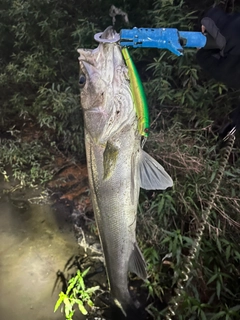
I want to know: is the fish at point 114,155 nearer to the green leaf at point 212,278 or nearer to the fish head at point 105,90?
the fish head at point 105,90

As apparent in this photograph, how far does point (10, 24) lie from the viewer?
5.73 metres

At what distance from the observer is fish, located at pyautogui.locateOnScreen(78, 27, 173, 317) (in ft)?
4.85

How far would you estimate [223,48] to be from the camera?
142 cm

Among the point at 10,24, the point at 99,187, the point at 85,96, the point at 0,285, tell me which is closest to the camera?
the point at 85,96

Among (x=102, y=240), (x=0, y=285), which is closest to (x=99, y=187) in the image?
(x=102, y=240)

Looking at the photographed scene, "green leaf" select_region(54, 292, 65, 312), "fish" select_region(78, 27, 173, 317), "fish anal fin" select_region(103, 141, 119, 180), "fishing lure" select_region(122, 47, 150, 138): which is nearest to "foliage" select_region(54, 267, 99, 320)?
"green leaf" select_region(54, 292, 65, 312)

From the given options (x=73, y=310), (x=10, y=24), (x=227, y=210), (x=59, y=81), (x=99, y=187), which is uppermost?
(x=10, y=24)

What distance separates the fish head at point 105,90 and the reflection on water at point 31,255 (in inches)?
81.6

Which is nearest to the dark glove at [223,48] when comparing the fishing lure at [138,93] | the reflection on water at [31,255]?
the fishing lure at [138,93]

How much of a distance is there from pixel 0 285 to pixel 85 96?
96.2 inches

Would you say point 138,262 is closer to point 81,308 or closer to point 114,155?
point 114,155

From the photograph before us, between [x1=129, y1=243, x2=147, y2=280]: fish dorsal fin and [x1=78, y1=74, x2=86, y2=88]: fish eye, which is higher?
[x1=78, y1=74, x2=86, y2=88]: fish eye

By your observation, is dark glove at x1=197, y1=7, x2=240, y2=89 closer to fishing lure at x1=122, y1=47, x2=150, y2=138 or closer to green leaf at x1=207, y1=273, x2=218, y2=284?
fishing lure at x1=122, y1=47, x2=150, y2=138

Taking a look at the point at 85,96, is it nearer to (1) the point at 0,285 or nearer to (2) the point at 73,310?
(2) the point at 73,310
